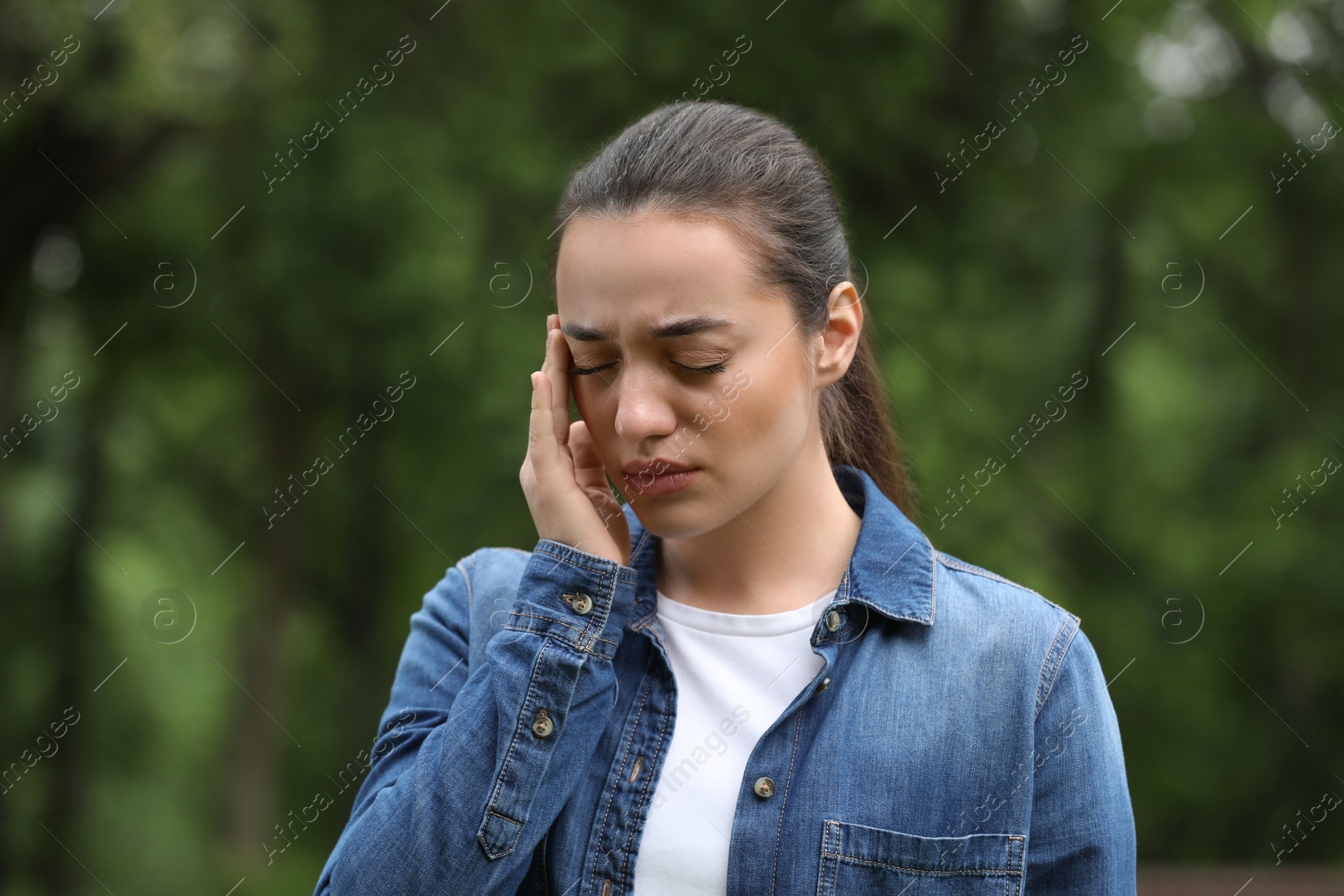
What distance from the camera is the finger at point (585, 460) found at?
206cm

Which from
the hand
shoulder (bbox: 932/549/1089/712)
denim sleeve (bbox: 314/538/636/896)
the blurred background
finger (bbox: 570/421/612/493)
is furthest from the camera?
the blurred background

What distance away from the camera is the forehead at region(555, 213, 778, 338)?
1788mm

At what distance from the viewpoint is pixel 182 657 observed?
13945 millimetres

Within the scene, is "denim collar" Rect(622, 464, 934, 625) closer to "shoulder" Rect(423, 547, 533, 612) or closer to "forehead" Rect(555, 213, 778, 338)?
"shoulder" Rect(423, 547, 533, 612)

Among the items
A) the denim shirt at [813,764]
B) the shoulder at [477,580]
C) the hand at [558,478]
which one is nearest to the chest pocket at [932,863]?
the denim shirt at [813,764]

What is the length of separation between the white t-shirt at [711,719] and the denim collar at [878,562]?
2.3 inches

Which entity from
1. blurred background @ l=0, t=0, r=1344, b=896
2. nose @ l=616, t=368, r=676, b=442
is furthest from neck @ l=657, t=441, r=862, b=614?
blurred background @ l=0, t=0, r=1344, b=896

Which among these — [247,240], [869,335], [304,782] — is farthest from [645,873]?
[304,782]

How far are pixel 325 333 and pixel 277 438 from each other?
6.23 ft

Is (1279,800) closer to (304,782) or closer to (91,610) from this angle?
(304,782)

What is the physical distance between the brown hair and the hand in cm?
23

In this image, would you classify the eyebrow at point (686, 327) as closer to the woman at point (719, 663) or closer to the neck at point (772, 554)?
the woman at point (719, 663)

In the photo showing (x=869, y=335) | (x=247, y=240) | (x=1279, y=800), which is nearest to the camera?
(x=869, y=335)

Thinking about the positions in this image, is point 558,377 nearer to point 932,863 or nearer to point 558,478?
point 558,478
